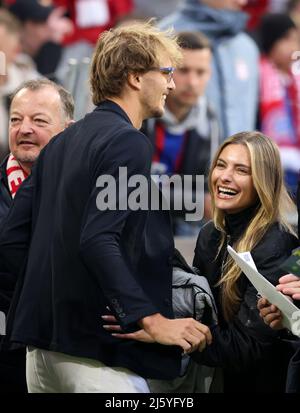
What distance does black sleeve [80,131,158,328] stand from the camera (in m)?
2.69

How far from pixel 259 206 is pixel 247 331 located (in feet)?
1.49

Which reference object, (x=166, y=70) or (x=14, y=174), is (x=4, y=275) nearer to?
(x=14, y=174)

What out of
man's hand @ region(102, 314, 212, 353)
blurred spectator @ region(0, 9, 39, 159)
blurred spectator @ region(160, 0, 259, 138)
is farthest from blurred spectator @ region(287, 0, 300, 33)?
man's hand @ region(102, 314, 212, 353)

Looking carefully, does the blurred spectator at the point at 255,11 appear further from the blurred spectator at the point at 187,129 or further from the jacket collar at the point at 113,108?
the jacket collar at the point at 113,108

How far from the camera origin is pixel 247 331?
3.31m

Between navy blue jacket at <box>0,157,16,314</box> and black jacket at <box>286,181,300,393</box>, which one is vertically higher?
navy blue jacket at <box>0,157,16,314</box>

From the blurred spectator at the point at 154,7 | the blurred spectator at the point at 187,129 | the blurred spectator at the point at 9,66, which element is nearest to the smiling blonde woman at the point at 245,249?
the blurred spectator at the point at 187,129

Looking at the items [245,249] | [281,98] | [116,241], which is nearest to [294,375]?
[245,249]

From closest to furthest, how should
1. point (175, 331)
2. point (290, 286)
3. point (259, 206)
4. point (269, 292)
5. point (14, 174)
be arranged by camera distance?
point (175, 331), point (269, 292), point (290, 286), point (259, 206), point (14, 174)

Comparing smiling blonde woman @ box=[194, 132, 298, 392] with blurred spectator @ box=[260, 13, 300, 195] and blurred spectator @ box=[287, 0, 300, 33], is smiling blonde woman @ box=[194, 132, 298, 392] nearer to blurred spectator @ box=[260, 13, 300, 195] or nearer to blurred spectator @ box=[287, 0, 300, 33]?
blurred spectator @ box=[260, 13, 300, 195]

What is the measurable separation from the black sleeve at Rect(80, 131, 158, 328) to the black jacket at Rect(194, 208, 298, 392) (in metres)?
0.60

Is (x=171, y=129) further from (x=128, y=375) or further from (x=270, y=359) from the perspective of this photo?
(x=128, y=375)

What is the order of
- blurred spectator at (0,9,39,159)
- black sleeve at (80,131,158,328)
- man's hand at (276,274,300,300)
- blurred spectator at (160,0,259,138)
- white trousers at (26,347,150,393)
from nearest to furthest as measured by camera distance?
1. black sleeve at (80,131,158,328)
2. white trousers at (26,347,150,393)
3. man's hand at (276,274,300,300)
4. blurred spectator at (0,9,39,159)
5. blurred spectator at (160,0,259,138)

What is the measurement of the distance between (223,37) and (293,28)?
2.78 ft
